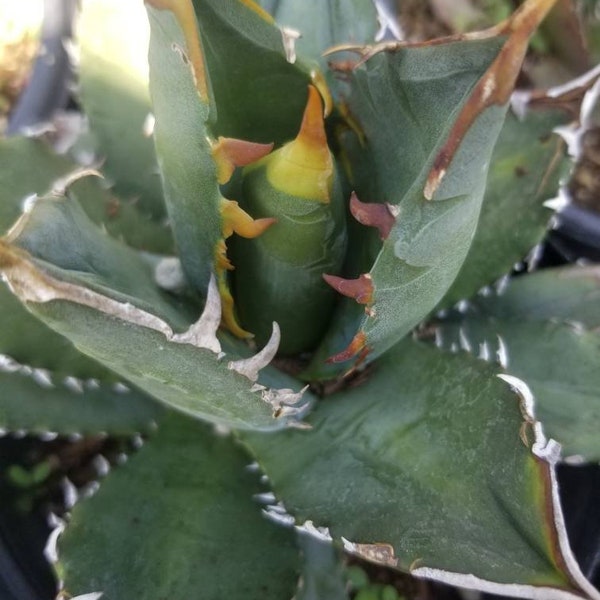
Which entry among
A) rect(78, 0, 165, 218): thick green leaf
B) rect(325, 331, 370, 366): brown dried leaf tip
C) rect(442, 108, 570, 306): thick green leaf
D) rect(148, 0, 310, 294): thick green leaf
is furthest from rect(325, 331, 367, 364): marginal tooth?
rect(78, 0, 165, 218): thick green leaf

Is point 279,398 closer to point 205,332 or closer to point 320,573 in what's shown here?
point 205,332

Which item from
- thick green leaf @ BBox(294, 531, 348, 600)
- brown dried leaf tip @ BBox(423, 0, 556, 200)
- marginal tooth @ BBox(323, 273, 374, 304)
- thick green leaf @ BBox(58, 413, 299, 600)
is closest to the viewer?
brown dried leaf tip @ BBox(423, 0, 556, 200)

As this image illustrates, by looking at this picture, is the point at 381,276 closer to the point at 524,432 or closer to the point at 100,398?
the point at 524,432

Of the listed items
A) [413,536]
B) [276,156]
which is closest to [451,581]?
[413,536]

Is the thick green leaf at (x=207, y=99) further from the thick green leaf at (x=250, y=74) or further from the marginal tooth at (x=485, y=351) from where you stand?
the marginal tooth at (x=485, y=351)

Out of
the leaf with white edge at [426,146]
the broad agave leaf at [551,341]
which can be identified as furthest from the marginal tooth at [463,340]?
the leaf with white edge at [426,146]

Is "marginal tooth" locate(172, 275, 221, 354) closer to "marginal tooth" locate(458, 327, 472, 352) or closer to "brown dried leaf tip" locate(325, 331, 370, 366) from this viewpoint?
"brown dried leaf tip" locate(325, 331, 370, 366)
